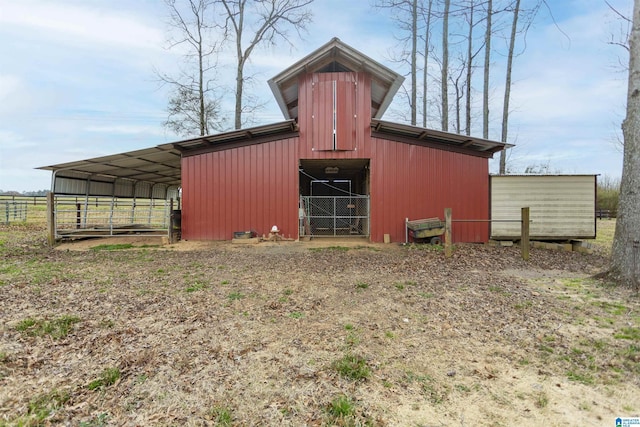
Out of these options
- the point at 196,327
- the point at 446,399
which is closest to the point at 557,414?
the point at 446,399

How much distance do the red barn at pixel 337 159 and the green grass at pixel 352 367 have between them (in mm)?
8094

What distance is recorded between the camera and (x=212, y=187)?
1105cm

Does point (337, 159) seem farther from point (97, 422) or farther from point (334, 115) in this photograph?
point (97, 422)

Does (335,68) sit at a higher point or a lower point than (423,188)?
higher

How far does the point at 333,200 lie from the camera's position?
580 inches

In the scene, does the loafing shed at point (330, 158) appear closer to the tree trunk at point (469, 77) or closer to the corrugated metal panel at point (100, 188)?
the corrugated metal panel at point (100, 188)

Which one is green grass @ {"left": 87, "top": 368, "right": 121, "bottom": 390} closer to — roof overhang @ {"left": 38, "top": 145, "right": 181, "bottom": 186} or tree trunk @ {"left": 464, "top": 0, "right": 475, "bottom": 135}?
roof overhang @ {"left": 38, "top": 145, "right": 181, "bottom": 186}

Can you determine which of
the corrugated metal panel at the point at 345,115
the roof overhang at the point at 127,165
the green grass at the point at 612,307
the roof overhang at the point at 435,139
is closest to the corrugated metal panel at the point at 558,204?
the roof overhang at the point at 435,139

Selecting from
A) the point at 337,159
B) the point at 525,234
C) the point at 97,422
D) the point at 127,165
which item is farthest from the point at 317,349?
the point at 127,165

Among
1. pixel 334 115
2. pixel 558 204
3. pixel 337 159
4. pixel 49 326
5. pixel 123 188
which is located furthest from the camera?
pixel 123 188

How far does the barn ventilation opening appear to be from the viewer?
12633 millimetres

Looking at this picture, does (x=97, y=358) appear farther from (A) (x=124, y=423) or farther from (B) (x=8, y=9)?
(B) (x=8, y=9)

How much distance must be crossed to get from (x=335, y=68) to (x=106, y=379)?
1119cm

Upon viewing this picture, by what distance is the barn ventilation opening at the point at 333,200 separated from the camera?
41.4ft
